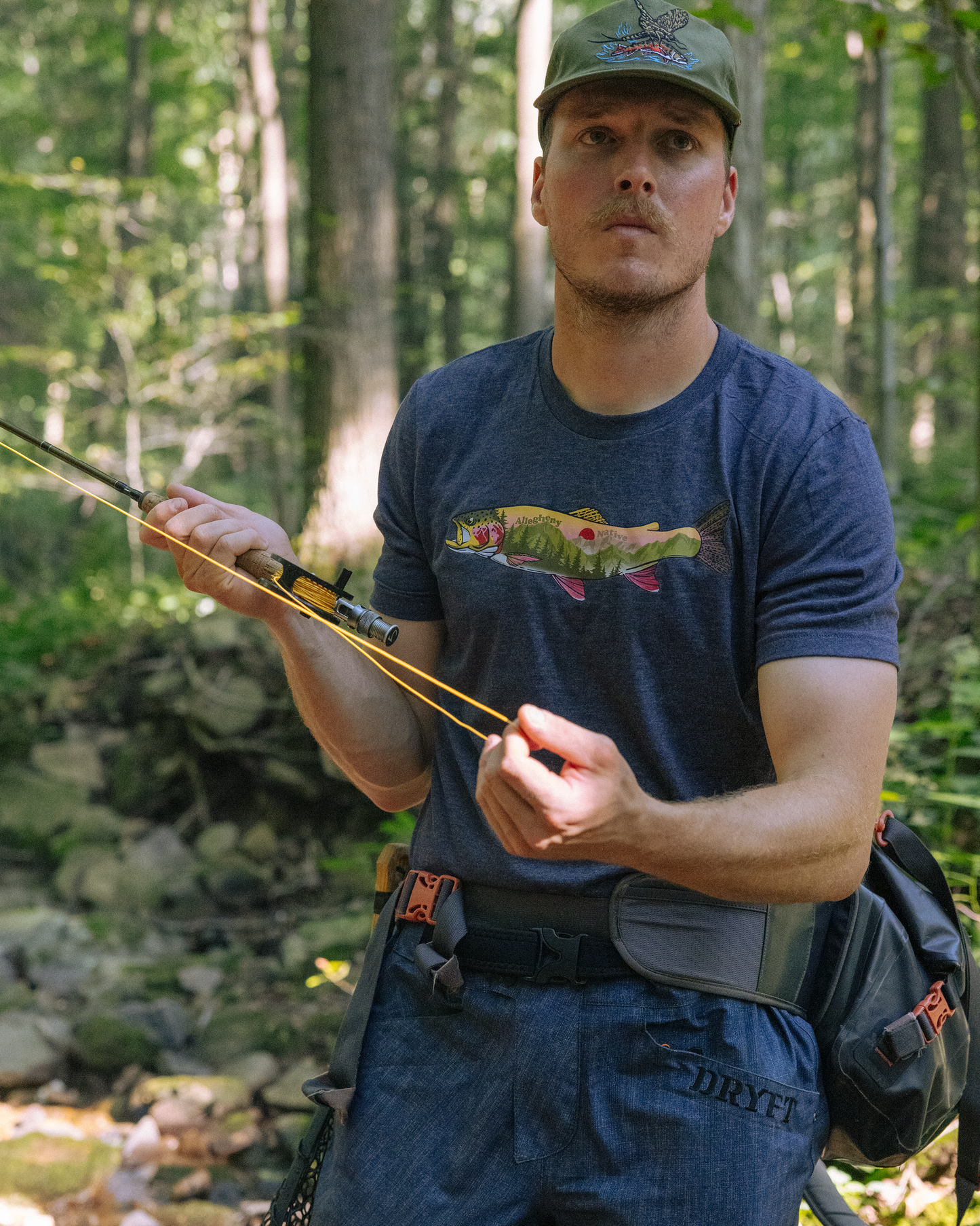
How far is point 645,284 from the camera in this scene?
2.08 metres

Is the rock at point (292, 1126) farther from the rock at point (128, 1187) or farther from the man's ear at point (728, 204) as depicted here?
the man's ear at point (728, 204)

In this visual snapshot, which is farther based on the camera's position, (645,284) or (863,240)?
(863,240)

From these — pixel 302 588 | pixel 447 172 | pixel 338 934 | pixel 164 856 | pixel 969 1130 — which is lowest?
pixel 164 856

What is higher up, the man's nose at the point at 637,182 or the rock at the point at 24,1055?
the man's nose at the point at 637,182

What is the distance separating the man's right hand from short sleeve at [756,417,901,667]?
0.95 metres

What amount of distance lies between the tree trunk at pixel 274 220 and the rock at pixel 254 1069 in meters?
7.78

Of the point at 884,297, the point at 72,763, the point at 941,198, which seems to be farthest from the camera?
the point at 941,198

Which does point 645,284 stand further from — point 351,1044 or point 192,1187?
point 192,1187

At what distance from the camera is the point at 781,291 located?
25.4m

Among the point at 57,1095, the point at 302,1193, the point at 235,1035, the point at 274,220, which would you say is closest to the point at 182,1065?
the point at 235,1035

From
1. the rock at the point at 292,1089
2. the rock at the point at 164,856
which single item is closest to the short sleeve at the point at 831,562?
the rock at the point at 292,1089

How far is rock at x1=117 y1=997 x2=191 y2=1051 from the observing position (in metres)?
4.88

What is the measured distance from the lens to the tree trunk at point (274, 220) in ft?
42.3

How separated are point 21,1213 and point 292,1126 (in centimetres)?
97
